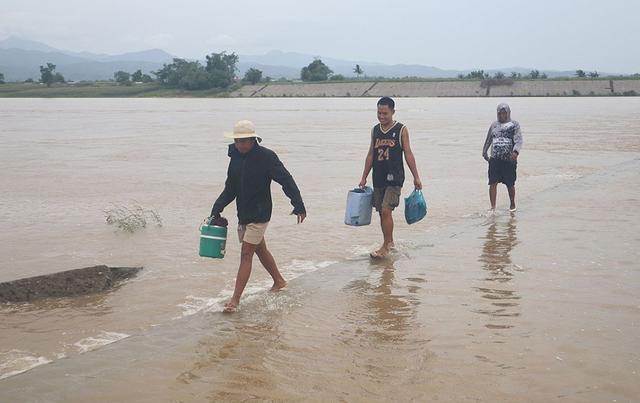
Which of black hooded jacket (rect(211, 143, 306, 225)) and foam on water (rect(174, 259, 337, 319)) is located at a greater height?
black hooded jacket (rect(211, 143, 306, 225))

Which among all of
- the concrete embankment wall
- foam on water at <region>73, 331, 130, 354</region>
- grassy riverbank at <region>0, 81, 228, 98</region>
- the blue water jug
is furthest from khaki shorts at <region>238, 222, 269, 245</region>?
grassy riverbank at <region>0, 81, 228, 98</region>

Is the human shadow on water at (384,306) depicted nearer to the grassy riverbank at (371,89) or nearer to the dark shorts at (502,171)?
the dark shorts at (502,171)

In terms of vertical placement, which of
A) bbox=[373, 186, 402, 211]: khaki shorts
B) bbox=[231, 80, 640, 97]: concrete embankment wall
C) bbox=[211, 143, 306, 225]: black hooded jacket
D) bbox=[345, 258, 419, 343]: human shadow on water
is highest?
bbox=[231, 80, 640, 97]: concrete embankment wall

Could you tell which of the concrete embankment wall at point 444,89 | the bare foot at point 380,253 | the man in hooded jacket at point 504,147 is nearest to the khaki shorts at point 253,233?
the bare foot at point 380,253

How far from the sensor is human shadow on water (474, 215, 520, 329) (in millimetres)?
5340

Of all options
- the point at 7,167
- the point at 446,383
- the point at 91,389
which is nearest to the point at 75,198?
the point at 7,167

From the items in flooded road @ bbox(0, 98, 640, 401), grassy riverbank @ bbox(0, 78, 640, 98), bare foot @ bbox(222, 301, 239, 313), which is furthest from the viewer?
grassy riverbank @ bbox(0, 78, 640, 98)

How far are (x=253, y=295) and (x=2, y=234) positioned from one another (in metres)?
4.65

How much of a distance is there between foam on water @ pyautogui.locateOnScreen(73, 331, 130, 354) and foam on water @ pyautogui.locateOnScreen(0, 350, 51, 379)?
29 centimetres

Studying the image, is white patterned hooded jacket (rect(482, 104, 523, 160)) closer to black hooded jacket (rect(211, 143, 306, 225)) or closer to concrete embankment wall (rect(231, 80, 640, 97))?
black hooded jacket (rect(211, 143, 306, 225))

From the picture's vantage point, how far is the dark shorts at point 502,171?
391 inches

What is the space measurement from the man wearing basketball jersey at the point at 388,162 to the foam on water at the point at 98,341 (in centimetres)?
308

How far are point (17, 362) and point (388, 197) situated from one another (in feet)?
13.3

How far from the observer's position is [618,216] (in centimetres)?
943
